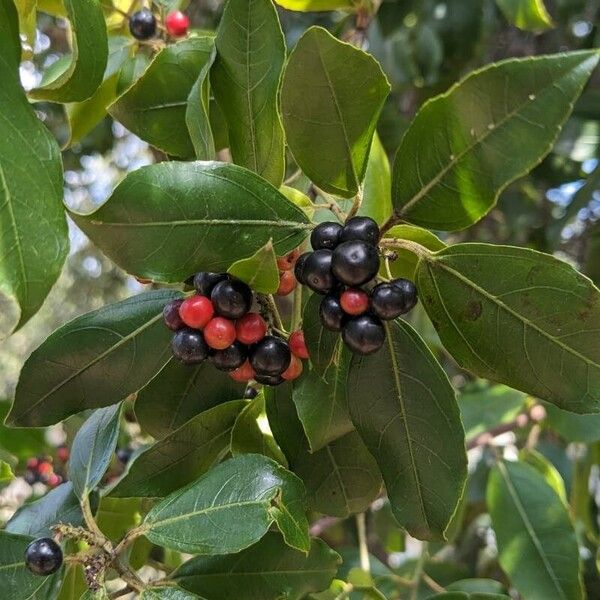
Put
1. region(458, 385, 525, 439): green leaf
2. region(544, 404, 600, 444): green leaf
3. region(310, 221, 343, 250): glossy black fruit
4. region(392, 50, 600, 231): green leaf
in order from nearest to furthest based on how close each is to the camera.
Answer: region(392, 50, 600, 231): green leaf
region(310, 221, 343, 250): glossy black fruit
region(544, 404, 600, 444): green leaf
region(458, 385, 525, 439): green leaf

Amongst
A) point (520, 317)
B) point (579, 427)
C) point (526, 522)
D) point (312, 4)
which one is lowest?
point (526, 522)

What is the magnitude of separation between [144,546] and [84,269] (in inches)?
156

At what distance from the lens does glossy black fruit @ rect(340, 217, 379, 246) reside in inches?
25.7

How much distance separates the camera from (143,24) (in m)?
1.13

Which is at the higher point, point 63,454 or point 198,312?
point 198,312

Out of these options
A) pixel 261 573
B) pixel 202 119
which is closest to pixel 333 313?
pixel 202 119

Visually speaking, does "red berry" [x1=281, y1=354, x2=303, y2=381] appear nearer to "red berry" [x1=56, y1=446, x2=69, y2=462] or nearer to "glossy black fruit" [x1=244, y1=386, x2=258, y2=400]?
"glossy black fruit" [x1=244, y1=386, x2=258, y2=400]

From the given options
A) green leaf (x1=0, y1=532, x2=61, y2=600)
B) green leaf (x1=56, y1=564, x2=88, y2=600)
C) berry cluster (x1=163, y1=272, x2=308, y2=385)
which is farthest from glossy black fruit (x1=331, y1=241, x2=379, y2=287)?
green leaf (x1=56, y1=564, x2=88, y2=600)

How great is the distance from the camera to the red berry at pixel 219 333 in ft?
2.31

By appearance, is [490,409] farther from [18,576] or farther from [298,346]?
[18,576]

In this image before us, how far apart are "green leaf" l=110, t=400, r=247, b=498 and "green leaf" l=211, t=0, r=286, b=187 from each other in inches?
11.3

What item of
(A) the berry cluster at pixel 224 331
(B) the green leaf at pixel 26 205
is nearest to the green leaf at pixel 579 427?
(A) the berry cluster at pixel 224 331

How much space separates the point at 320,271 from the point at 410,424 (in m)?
0.21

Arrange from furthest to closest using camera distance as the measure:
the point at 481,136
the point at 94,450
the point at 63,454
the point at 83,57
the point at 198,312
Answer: the point at 63,454
the point at 94,450
the point at 83,57
the point at 198,312
the point at 481,136
